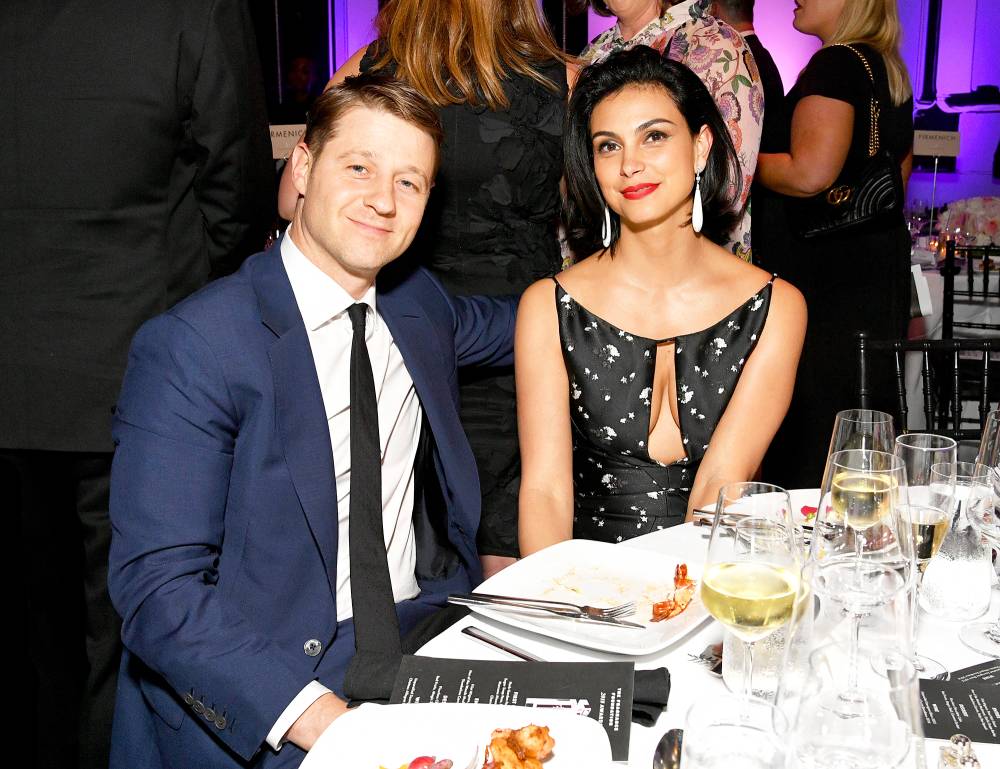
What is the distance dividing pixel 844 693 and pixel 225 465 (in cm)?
110

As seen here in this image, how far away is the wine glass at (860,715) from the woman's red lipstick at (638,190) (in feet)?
5.21

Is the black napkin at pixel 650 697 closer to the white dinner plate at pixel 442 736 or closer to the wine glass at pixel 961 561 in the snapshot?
the white dinner plate at pixel 442 736

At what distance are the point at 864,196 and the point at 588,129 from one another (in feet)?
4.81

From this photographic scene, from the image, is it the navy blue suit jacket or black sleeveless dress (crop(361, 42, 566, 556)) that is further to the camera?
black sleeveless dress (crop(361, 42, 566, 556))

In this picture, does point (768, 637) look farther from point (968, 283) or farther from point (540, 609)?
point (968, 283)

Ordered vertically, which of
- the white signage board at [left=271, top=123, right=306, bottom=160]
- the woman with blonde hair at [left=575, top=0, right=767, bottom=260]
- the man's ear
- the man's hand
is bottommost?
the man's hand

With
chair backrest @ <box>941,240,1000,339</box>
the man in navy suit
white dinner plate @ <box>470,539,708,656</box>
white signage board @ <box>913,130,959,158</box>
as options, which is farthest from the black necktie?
white signage board @ <box>913,130,959,158</box>

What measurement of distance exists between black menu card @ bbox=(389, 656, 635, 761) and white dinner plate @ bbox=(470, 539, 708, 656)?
85mm

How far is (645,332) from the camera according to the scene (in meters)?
Answer: 2.49

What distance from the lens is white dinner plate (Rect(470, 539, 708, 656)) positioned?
1.38m

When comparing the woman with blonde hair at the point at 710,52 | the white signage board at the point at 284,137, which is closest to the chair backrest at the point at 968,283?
the woman with blonde hair at the point at 710,52

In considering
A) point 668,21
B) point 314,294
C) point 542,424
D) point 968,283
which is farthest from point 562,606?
point 968,283

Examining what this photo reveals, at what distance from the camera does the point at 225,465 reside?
1.71 meters

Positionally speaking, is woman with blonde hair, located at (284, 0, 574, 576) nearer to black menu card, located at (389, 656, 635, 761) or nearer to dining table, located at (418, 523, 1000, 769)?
dining table, located at (418, 523, 1000, 769)
